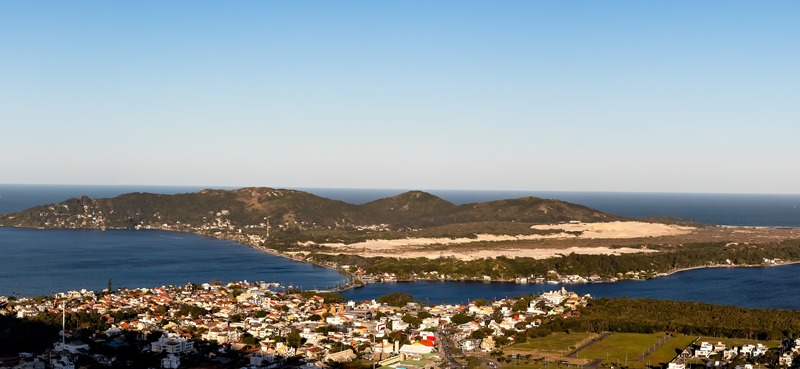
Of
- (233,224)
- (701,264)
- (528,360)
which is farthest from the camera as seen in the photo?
(233,224)

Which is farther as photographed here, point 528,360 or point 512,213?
point 512,213

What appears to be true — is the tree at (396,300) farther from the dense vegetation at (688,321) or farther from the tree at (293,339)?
the tree at (293,339)

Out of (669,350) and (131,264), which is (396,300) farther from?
(131,264)

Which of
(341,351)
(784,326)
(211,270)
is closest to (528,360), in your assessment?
(341,351)

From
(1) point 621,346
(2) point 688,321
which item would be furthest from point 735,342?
(1) point 621,346

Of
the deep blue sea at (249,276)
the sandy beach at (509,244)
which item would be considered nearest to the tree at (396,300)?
the deep blue sea at (249,276)

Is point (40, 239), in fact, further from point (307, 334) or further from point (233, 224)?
point (307, 334)
